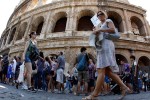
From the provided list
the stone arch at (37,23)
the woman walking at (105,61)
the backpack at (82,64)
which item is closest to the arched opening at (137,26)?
the stone arch at (37,23)

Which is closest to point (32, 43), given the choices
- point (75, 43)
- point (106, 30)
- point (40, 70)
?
point (40, 70)

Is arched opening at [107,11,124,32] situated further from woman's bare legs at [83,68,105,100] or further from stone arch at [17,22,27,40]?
woman's bare legs at [83,68,105,100]

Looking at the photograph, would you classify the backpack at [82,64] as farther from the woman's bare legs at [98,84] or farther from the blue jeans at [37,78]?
the woman's bare legs at [98,84]

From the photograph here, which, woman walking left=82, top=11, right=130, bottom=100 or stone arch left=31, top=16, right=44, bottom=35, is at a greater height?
stone arch left=31, top=16, right=44, bottom=35

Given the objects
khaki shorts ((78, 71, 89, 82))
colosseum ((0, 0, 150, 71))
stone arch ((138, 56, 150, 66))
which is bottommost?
khaki shorts ((78, 71, 89, 82))

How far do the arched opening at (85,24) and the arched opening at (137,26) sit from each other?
4.31 m

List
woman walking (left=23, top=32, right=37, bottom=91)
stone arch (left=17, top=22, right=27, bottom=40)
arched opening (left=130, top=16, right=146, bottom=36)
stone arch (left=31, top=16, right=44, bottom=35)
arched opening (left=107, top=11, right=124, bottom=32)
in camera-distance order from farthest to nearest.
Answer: stone arch (left=17, top=22, right=27, bottom=40), stone arch (left=31, top=16, right=44, bottom=35), arched opening (left=130, top=16, right=146, bottom=36), arched opening (left=107, top=11, right=124, bottom=32), woman walking (left=23, top=32, right=37, bottom=91)

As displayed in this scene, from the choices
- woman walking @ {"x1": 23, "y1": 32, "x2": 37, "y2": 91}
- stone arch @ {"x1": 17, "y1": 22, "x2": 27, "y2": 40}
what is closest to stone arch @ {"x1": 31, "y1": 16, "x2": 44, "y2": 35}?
stone arch @ {"x1": 17, "y1": 22, "x2": 27, "y2": 40}

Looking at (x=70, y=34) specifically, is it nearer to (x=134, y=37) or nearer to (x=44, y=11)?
(x=44, y=11)

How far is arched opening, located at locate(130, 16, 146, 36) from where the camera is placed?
22.8 m

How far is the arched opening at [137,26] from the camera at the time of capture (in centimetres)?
2281

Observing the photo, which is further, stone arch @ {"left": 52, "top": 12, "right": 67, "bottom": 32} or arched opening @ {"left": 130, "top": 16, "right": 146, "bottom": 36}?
arched opening @ {"left": 130, "top": 16, "right": 146, "bottom": 36}

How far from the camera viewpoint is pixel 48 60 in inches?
416

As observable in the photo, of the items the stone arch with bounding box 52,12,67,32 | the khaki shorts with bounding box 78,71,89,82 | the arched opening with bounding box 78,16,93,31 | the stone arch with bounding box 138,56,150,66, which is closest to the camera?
the khaki shorts with bounding box 78,71,89,82
